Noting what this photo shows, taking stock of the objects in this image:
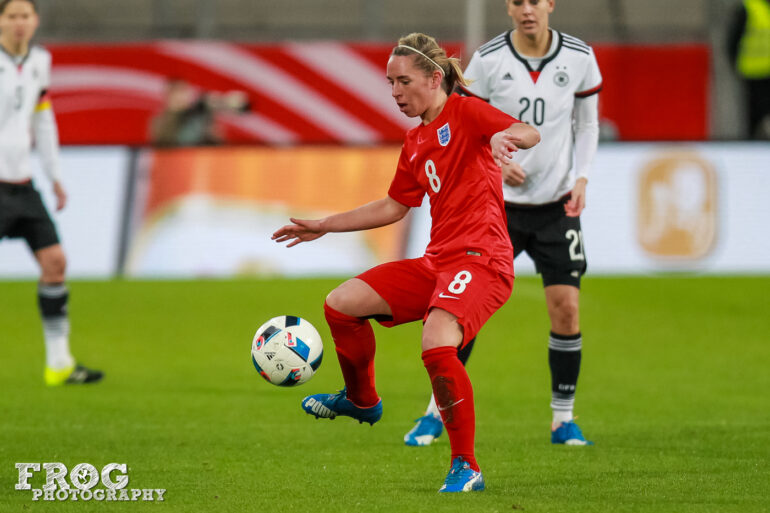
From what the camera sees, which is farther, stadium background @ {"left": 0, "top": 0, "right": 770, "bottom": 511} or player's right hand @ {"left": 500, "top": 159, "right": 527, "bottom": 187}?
stadium background @ {"left": 0, "top": 0, "right": 770, "bottom": 511}

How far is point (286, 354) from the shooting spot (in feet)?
20.6

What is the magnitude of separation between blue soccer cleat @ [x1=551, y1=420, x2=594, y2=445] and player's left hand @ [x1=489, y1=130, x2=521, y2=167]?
217cm

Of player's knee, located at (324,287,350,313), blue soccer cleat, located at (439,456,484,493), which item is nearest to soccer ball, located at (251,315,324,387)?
player's knee, located at (324,287,350,313)

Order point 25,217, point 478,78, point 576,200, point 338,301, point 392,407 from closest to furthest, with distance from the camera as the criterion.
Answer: point 338,301 → point 576,200 → point 478,78 → point 392,407 → point 25,217

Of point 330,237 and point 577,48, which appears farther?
point 330,237

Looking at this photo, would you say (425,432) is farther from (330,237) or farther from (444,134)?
(330,237)

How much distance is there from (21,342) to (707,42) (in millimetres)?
15094

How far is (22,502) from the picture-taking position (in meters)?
5.46

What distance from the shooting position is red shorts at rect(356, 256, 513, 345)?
19.0ft

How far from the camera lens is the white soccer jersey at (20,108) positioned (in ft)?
30.3

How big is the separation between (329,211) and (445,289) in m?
8.69

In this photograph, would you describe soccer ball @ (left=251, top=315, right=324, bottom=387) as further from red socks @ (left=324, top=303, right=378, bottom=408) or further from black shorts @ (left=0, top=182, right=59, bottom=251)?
black shorts @ (left=0, top=182, right=59, bottom=251)

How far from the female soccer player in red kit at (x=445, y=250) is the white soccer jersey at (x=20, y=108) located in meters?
3.72

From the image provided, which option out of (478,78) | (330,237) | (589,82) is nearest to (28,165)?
(478,78)
